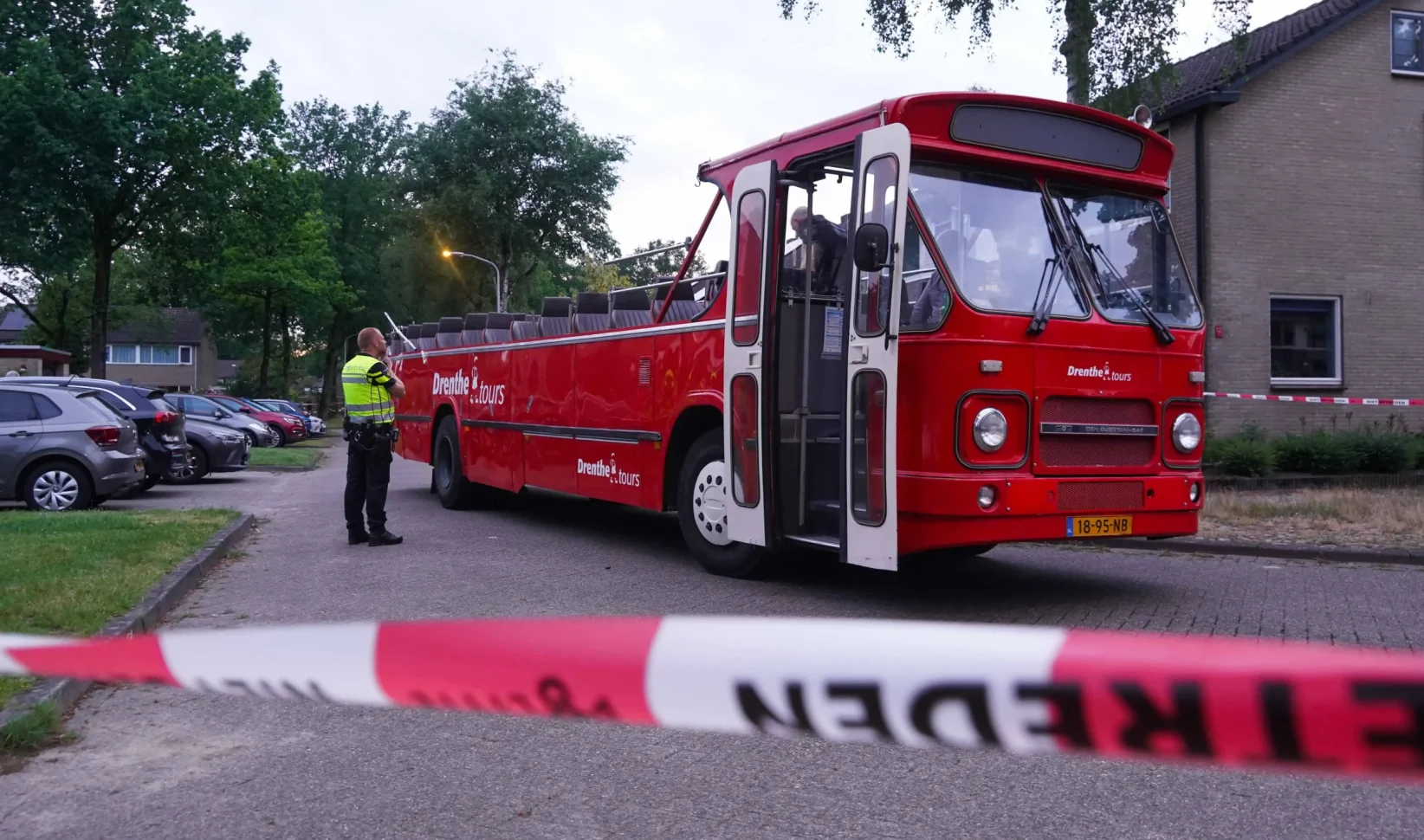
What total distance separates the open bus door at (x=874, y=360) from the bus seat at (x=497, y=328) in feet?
20.6

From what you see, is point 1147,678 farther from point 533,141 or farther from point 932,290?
point 533,141

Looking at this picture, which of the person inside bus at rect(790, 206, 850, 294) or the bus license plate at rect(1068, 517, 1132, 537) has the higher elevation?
the person inside bus at rect(790, 206, 850, 294)

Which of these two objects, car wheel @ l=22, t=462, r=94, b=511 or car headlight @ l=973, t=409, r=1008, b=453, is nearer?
car headlight @ l=973, t=409, r=1008, b=453

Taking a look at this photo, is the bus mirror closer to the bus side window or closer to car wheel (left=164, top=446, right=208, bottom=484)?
the bus side window

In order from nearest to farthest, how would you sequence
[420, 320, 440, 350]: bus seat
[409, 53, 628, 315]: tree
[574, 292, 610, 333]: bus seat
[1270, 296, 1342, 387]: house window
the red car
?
[574, 292, 610, 333]: bus seat, [420, 320, 440, 350]: bus seat, [1270, 296, 1342, 387]: house window, the red car, [409, 53, 628, 315]: tree

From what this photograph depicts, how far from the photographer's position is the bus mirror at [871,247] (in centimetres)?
654

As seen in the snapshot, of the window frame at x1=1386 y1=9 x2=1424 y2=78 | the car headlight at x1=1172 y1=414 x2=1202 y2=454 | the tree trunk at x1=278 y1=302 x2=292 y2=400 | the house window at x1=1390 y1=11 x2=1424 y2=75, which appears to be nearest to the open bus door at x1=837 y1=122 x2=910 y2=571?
the car headlight at x1=1172 y1=414 x2=1202 y2=454

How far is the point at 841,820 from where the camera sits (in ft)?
12.2

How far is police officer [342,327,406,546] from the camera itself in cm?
1048

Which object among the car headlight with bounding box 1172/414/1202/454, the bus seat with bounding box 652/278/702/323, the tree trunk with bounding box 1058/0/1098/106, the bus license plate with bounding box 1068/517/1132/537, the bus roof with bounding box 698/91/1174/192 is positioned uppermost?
the tree trunk with bounding box 1058/0/1098/106

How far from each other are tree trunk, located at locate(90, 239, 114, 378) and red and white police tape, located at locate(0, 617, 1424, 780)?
32386 mm

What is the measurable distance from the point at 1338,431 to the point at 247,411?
2944 centimetres

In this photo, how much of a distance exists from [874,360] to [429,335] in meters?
9.67

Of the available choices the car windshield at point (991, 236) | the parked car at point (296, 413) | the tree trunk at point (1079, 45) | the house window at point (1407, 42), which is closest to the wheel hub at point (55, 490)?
the car windshield at point (991, 236)
